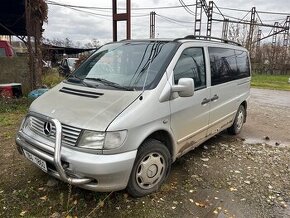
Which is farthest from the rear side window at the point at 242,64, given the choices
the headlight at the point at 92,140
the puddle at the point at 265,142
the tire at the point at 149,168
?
the headlight at the point at 92,140

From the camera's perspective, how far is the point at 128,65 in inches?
148

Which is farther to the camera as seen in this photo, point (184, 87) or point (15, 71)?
point (15, 71)

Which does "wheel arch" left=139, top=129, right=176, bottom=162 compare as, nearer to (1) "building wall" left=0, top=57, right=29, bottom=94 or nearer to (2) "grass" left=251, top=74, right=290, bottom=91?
(1) "building wall" left=0, top=57, right=29, bottom=94

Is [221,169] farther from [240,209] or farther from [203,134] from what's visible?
[240,209]

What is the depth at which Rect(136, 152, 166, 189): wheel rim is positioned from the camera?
10.6 ft

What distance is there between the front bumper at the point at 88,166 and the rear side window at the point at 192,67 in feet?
4.36

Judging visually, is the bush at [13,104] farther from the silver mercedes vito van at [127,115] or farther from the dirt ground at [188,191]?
the silver mercedes vito van at [127,115]

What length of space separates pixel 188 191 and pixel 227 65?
2.48m

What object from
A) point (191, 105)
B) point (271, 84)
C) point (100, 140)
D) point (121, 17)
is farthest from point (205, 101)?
point (271, 84)

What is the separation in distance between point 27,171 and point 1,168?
432mm

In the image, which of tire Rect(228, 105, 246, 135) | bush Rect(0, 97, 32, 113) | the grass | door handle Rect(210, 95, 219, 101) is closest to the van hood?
door handle Rect(210, 95, 219, 101)

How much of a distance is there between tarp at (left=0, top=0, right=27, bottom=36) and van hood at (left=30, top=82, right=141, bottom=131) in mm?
8242

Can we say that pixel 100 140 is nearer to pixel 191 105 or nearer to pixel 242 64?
pixel 191 105

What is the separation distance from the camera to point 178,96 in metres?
3.54
